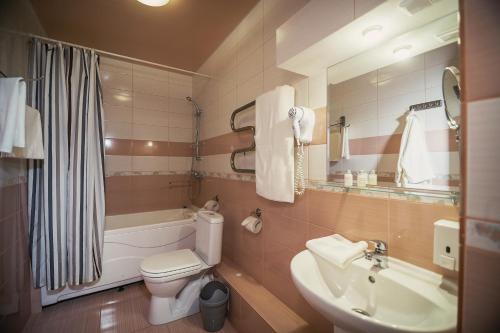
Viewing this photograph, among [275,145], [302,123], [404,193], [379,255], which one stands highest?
[302,123]

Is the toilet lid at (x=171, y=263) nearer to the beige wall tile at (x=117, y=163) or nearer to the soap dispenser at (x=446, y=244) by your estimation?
the beige wall tile at (x=117, y=163)

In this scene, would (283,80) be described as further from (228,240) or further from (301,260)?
(228,240)

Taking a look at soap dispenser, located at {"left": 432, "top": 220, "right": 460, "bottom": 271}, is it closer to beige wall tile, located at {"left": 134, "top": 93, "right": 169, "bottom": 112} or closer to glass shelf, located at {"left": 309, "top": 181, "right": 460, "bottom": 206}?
glass shelf, located at {"left": 309, "top": 181, "right": 460, "bottom": 206}

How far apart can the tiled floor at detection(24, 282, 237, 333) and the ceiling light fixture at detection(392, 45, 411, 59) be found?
2072mm

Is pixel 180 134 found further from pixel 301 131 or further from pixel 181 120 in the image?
pixel 301 131

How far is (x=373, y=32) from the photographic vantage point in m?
0.88

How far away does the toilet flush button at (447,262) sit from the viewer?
70 cm

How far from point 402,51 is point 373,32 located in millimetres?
177

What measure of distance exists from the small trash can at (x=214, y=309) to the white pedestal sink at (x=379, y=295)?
982 mm

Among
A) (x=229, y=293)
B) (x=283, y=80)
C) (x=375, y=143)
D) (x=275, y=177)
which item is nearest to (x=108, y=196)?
(x=229, y=293)

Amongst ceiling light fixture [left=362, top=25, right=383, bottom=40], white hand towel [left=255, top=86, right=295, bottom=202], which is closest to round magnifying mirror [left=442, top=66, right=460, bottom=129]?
ceiling light fixture [left=362, top=25, right=383, bottom=40]

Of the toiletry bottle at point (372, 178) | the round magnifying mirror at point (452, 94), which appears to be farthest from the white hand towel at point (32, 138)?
the round magnifying mirror at point (452, 94)

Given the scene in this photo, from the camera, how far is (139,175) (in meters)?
2.76

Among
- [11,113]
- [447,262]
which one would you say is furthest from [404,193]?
[11,113]
